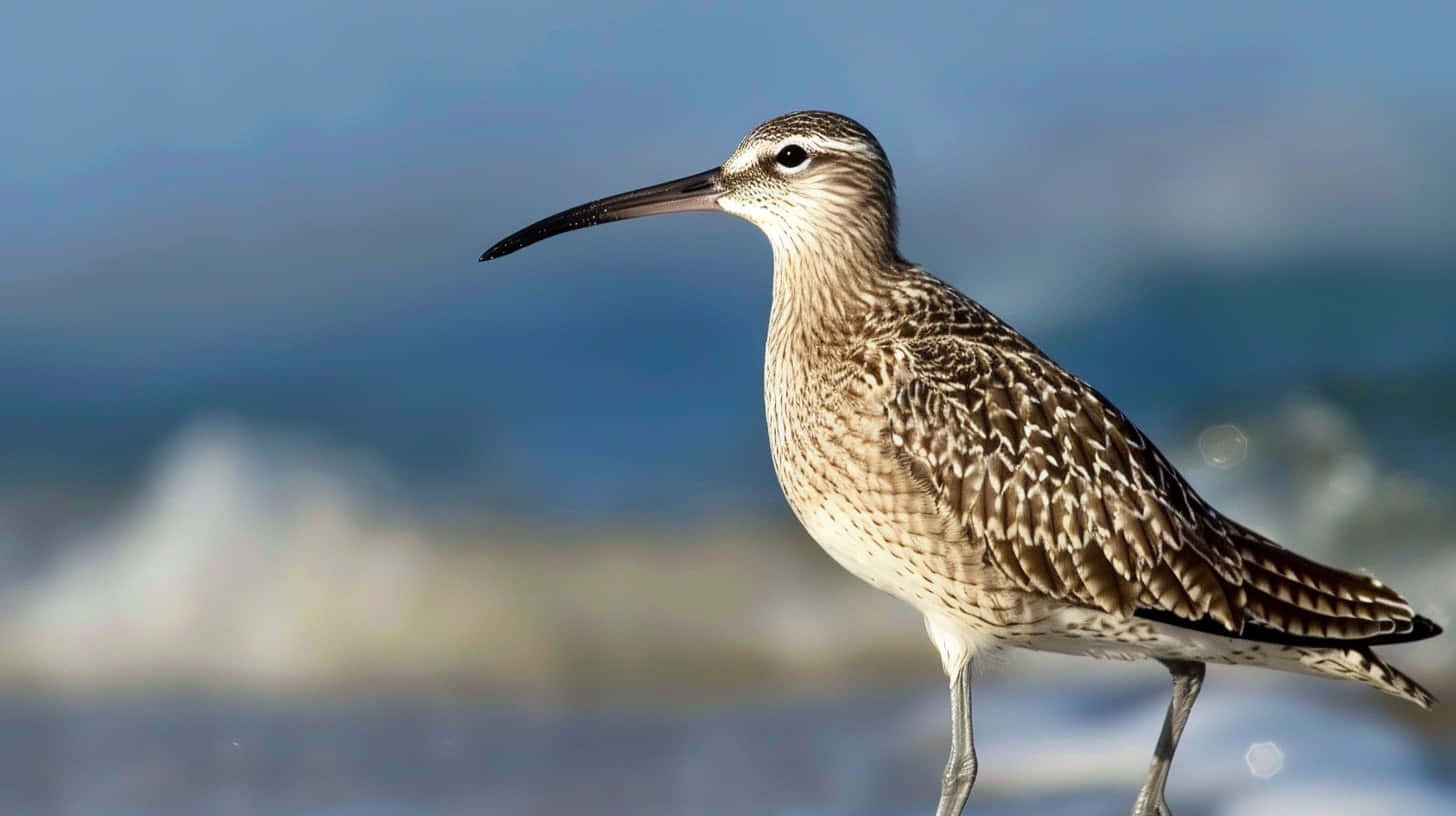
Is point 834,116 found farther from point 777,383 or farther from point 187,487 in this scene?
point 187,487

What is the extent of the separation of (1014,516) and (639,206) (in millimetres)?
2706

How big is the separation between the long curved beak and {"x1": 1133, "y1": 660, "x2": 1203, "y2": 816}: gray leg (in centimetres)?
317

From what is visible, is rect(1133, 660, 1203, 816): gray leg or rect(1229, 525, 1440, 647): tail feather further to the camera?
rect(1133, 660, 1203, 816): gray leg

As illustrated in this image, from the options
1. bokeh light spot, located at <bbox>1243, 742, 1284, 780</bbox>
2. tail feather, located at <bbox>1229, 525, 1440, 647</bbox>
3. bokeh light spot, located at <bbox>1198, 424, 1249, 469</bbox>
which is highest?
bokeh light spot, located at <bbox>1198, 424, 1249, 469</bbox>

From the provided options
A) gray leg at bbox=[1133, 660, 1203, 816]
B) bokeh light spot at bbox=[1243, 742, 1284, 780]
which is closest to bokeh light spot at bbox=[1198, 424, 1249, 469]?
bokeh light spot at bbox=[1243, 742, 1284, 780]

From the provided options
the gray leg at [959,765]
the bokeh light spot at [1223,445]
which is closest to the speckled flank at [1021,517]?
the gray leg at [959,765]

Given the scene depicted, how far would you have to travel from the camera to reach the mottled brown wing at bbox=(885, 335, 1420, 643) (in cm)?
892

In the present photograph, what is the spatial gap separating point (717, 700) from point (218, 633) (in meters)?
4.13

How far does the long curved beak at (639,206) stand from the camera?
9992 millimetres

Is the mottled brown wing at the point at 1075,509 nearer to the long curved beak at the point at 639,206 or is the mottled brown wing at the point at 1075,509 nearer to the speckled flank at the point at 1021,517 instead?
the speckled flank at the point at 1021,517

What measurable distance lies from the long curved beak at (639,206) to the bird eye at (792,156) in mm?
328

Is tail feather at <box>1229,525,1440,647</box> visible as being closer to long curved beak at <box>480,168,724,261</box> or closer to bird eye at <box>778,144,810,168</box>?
bird eye at <box>778,144,810,168</box>

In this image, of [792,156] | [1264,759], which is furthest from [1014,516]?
[1264,759]

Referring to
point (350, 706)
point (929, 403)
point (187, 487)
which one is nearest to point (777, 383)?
point (929, 403)
